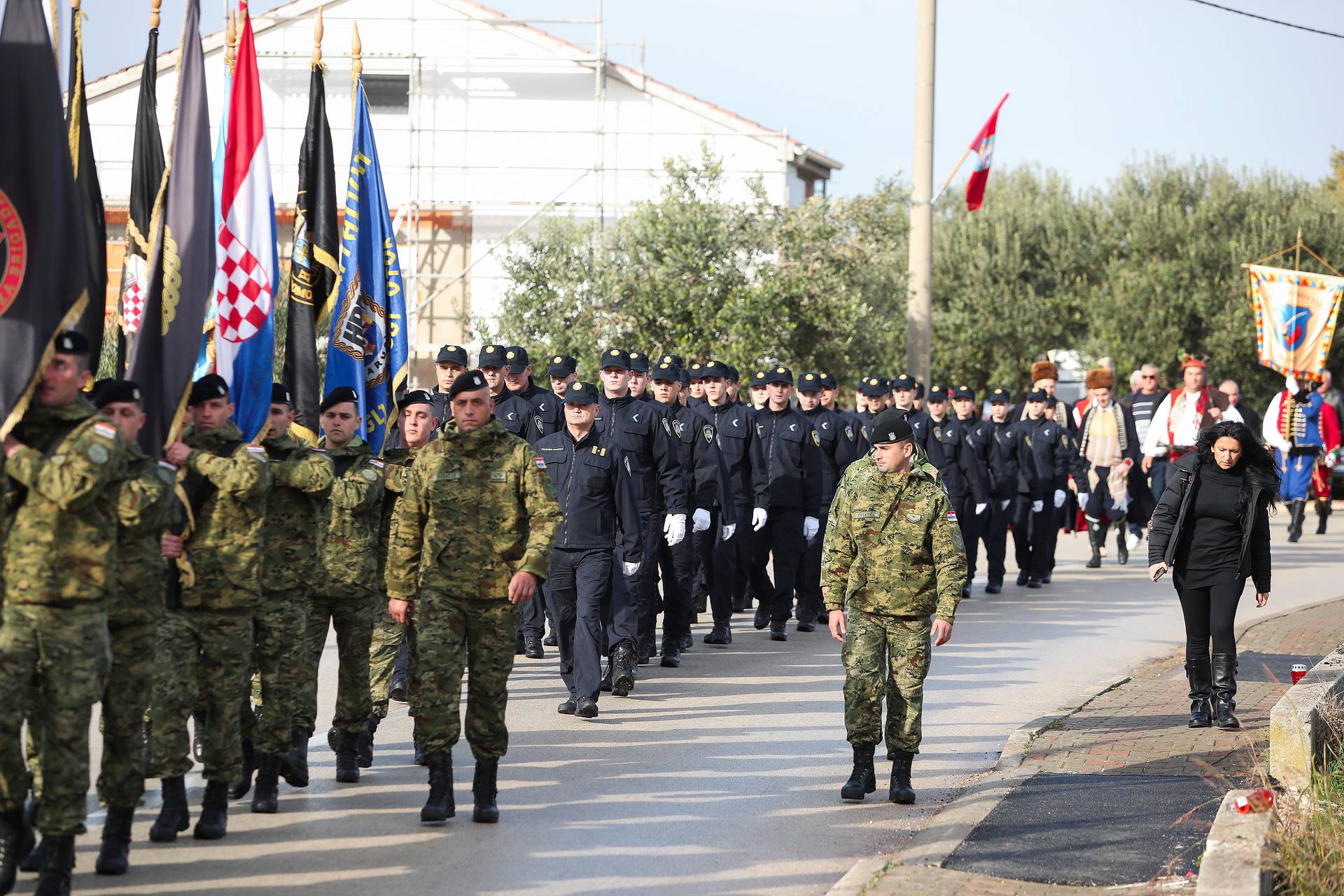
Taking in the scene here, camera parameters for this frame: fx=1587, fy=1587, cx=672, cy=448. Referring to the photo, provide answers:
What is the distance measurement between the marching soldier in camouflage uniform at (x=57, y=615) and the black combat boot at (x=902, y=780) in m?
3.91

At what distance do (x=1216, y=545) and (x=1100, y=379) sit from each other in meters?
9.89

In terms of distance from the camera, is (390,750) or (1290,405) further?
(1290,405)

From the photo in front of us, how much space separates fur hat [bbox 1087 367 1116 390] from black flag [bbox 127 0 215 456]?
43.8ft

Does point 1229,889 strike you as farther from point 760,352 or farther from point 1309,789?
point 760,352

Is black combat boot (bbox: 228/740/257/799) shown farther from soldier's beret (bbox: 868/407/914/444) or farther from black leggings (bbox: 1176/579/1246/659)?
black leggings (bbox: 1176/579/1246/659)

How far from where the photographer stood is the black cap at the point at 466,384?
7.48m

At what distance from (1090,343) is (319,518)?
3532cm

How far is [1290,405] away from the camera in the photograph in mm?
23438

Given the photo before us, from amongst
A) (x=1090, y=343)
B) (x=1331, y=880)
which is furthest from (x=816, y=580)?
(x=1090, y=343)

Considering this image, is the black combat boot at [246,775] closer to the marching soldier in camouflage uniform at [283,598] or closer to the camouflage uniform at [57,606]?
the marching soldier in camouflage uniform at [283,598]

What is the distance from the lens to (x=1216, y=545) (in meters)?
9.88

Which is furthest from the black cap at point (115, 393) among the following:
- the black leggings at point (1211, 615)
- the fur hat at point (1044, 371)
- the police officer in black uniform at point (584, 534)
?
the fur hat at point (1044, 371)

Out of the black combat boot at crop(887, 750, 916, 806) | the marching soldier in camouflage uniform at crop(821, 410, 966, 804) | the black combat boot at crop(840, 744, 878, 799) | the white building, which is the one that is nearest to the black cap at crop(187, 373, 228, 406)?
the marching soldier in camouflage uniform at crop(821, 410, 966, 804)

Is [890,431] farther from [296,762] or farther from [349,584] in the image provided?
A: [296,762]
